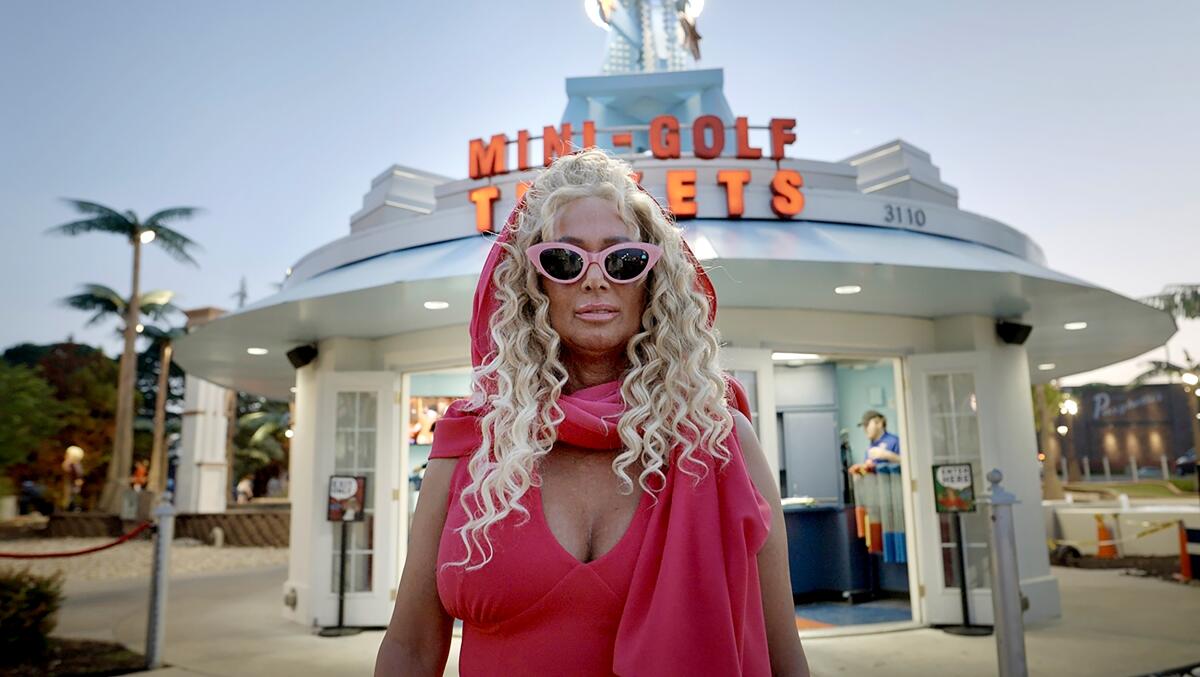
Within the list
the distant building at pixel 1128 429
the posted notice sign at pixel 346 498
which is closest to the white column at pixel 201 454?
the posted notice sign at pixel 346 498

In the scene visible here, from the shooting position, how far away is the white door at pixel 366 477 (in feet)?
24.5

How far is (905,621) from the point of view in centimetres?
715

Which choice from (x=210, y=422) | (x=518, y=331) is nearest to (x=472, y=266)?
(x=518, y=331)

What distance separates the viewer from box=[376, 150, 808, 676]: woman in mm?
994

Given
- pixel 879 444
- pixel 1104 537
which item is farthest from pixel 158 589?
pixel 1104 537

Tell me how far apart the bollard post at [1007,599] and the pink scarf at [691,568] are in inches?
160

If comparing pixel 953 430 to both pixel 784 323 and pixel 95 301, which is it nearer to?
pixel 784 323

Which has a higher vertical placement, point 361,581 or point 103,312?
point 103,312

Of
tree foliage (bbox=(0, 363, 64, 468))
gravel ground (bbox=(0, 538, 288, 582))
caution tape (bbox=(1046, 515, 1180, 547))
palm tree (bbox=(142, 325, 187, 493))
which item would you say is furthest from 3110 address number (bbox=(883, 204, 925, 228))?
palm tree (bbox=(142, 325, 187, 493))

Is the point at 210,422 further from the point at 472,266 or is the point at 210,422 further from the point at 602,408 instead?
the point at 602,408

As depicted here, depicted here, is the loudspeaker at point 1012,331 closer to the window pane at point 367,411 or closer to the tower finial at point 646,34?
the window pane at point 367,411

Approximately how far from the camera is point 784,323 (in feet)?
23.2

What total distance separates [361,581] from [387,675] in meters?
7.10

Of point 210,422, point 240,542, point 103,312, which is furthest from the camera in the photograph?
point 103,312
